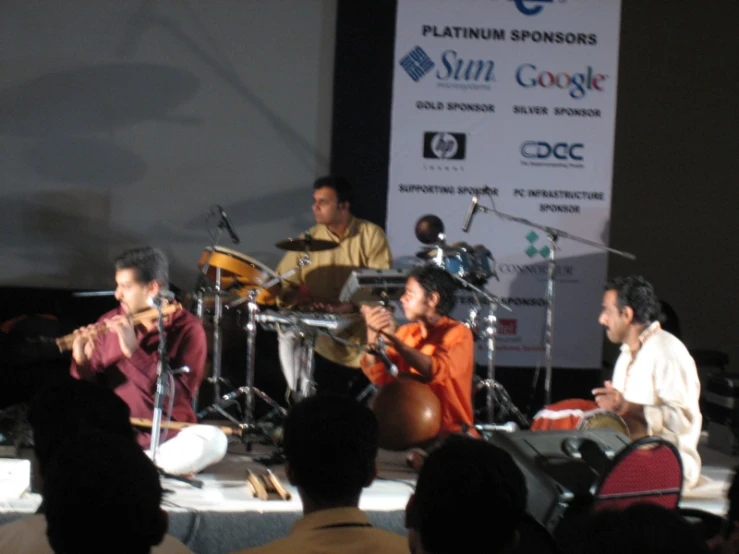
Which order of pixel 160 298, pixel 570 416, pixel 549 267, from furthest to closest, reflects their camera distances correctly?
pixel 549 267 → pixel 570 416 → pixel 160 298

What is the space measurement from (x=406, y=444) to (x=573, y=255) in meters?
2.20

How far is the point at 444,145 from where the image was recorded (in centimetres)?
662

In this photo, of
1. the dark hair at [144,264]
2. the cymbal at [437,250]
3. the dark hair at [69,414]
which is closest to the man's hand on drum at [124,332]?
the dark hair at [144,264]

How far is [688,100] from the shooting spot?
7.79 metres

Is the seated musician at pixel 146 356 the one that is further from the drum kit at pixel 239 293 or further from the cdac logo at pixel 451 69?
the cdac logo at pixel 451 69

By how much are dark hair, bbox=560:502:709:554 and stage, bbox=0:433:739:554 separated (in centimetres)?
274

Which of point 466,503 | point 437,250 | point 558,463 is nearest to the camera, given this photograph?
point 466,503

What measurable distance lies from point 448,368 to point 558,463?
5.66ft

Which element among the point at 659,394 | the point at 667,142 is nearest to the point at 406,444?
the point at 659,394

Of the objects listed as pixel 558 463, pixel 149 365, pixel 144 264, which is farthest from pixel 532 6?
pixel 558 463

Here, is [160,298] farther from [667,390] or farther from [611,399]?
[667,390]

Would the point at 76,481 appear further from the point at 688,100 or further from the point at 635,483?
the point at 688,100

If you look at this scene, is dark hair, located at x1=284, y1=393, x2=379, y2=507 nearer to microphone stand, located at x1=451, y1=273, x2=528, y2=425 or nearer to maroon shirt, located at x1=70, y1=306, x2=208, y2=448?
maroon shirt, located at x1=70, y1=306, x2=208, y2=448

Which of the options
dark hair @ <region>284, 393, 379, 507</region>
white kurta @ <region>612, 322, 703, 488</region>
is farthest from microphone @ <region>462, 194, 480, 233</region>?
dark hair @ <region>284, 393, 379, 507</region>
